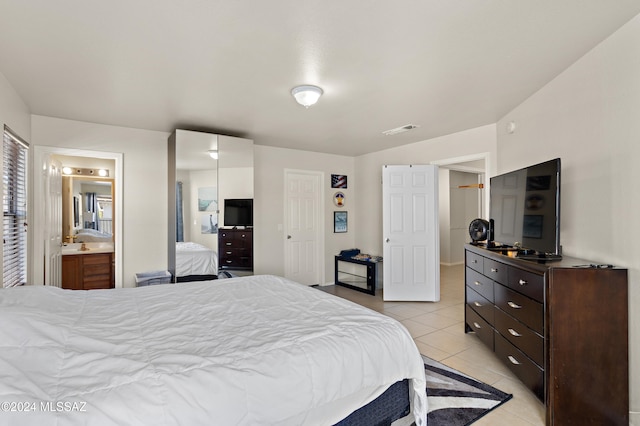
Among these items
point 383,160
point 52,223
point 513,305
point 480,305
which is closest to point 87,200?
point 52,223

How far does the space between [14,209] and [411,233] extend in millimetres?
4716

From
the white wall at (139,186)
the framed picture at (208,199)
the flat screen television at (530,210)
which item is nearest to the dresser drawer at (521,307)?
the flat screen television at (530,210)

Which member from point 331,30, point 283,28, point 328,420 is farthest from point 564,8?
point 328,420

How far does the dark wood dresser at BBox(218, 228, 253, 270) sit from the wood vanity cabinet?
5.91ft

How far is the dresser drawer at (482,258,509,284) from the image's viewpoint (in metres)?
2.62

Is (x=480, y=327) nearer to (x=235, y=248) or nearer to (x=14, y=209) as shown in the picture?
(x=235, y=248)

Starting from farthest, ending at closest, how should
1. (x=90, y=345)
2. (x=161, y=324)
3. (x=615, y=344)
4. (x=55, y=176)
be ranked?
1. (x=55, y=176)
2. (x=615, y=344)
3. (x=161, y=324)
4. (x=90, y=345)

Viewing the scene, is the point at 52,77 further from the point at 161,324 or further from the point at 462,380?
the point at 462,380

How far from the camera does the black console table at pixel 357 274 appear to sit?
17.7ft

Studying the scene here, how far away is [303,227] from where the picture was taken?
19.0 feet

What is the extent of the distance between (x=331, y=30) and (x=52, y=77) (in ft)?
7.79

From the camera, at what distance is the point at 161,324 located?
180 cm

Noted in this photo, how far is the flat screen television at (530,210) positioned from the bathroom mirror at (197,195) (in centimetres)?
321

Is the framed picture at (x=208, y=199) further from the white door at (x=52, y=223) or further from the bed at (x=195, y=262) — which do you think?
the white door at (x=52, y=223)
